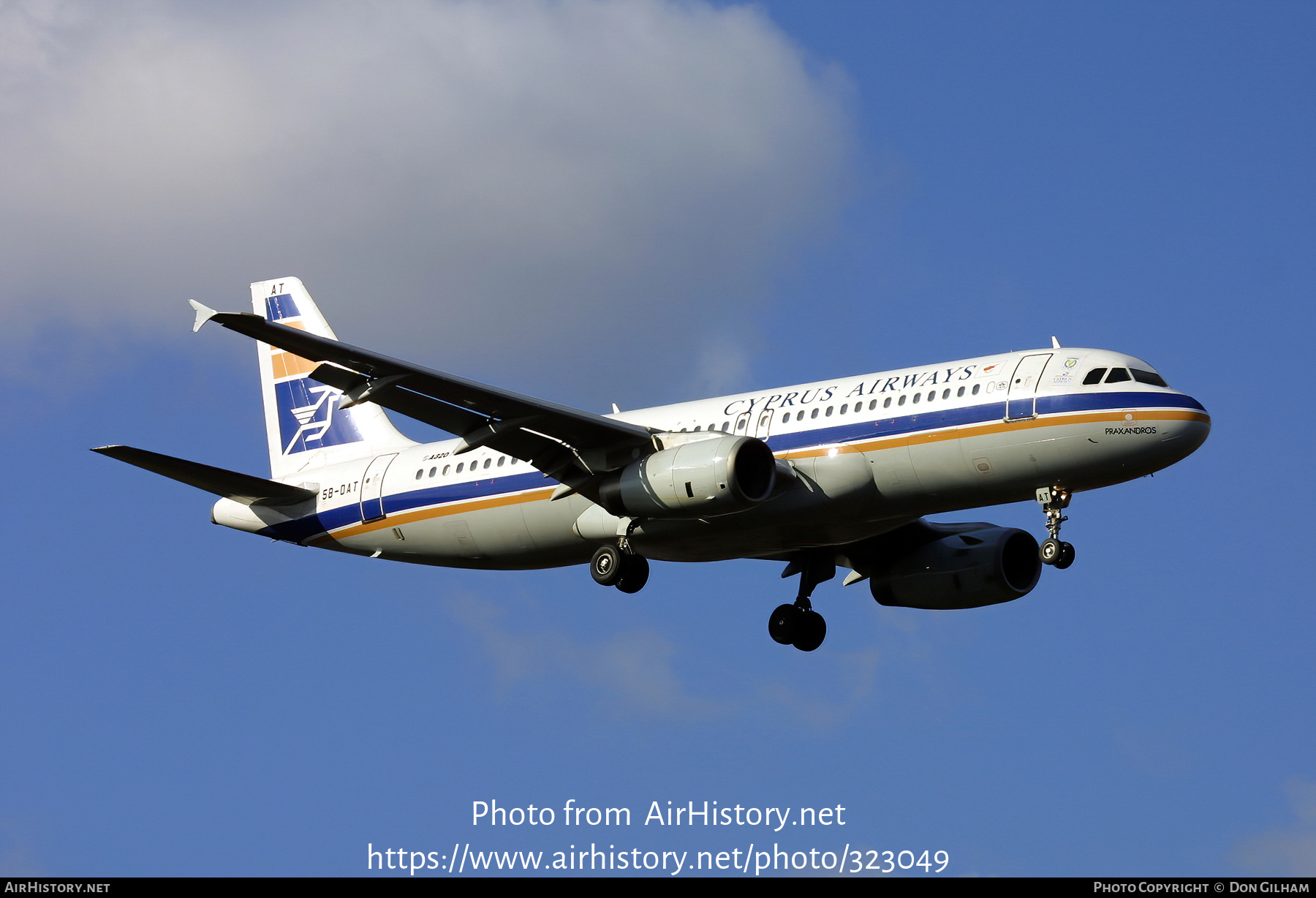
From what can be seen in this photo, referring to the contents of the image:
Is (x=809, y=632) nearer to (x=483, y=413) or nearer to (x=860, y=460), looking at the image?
(x=860, y=460)

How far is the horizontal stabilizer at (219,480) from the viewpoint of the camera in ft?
130

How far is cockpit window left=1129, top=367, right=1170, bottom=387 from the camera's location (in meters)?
35.9

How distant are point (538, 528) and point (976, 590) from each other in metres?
11.2

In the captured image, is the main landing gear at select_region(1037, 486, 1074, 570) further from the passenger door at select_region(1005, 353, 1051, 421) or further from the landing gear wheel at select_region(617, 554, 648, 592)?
the landing gear wheel at select_region(617, 554, 648, 592)

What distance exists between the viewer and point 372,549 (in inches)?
1762

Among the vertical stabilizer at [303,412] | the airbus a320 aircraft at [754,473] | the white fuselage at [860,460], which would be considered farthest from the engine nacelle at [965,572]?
the vertical stabilizer at [303,412]

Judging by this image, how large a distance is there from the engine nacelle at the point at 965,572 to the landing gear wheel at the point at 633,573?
7.09 metres

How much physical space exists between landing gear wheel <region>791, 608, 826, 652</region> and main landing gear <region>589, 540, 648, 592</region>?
19.1 feet

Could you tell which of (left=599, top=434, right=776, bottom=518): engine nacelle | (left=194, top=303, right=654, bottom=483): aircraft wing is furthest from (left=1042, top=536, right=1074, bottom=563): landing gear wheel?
(left=194, top=303, right=654, bottom=483): aircraft wing

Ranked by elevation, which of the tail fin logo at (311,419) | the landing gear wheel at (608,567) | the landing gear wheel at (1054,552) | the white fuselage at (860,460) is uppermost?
the tail fin logo at (311,419)

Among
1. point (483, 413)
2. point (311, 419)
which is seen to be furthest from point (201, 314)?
point (311, 419)

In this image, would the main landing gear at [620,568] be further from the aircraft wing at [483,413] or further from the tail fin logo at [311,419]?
the tail fin logo at [311,419]

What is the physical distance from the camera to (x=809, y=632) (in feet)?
145

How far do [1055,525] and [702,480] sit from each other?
7.62 m
